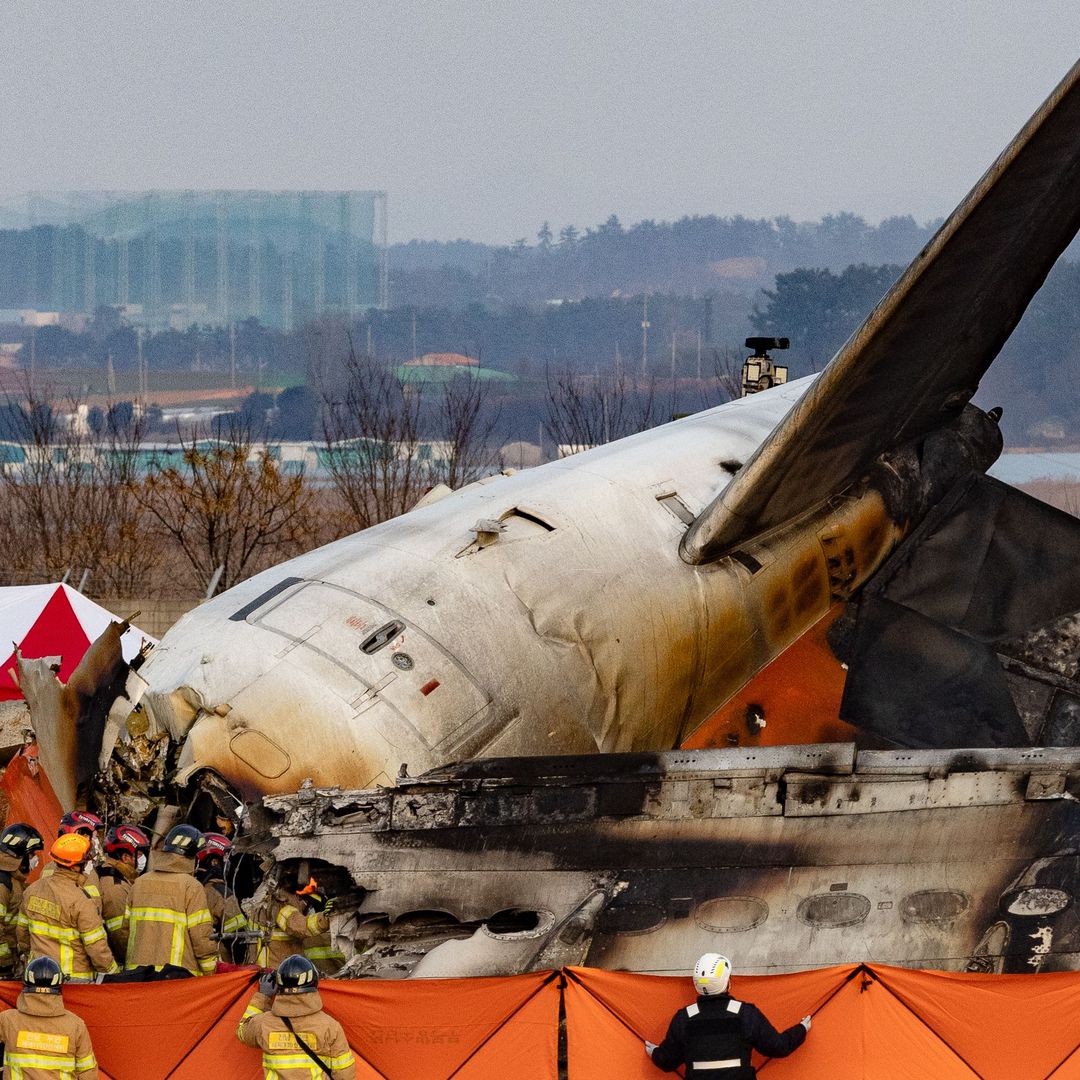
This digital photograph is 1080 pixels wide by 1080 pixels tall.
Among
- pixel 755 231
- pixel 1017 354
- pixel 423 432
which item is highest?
pixel 755 231

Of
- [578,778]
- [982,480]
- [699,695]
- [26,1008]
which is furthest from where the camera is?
[982,480]

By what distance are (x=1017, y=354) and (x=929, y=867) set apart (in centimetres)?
4279

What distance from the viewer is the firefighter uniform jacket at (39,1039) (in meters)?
8.82

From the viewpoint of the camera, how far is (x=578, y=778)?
1130 centimetres

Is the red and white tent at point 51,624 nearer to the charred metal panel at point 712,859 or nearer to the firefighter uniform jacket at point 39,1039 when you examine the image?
the charred metal panel at point 712,859

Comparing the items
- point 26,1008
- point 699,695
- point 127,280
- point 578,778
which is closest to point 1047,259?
point 699,695

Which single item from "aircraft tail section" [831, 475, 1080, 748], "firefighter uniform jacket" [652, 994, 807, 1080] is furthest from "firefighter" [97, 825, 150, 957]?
"aircraft tail section" [831, 475, 1080, 748]

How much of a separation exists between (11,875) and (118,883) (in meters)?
0.77

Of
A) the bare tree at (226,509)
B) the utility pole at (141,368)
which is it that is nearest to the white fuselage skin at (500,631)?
the bare tree at (226,509)

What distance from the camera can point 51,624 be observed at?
78.5 ft

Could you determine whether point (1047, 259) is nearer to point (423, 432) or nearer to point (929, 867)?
point (929, 867)

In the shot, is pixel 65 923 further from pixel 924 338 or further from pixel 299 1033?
pixel 924 338

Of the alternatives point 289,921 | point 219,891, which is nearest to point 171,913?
point 289,921

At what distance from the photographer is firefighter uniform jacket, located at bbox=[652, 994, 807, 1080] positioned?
884cm
